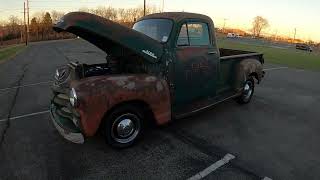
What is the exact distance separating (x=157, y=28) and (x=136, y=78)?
1.30 metres

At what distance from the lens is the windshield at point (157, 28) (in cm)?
523

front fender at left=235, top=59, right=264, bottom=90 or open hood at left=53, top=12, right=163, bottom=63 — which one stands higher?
open hood at left=53, top=12, right=163, bottom=63

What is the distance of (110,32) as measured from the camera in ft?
14.5

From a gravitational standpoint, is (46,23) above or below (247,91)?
above

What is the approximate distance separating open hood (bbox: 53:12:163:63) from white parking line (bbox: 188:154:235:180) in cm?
189

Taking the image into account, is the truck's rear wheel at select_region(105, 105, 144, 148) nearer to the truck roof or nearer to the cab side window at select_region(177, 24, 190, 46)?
the cab side window at select_region(177, 24, 190, 46)

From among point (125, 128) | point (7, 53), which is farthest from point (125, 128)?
point (7, 53)

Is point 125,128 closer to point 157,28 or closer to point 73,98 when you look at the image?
point 73,98

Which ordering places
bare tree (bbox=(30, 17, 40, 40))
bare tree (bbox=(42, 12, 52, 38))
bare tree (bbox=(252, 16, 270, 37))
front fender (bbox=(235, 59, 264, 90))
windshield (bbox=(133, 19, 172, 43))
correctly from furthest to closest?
bare tree (bbox=(252, 16, 270, 37)) → bare tree (bbox=(30, 17, 40, 40)) → bare tree (bbox=(42, 12, 52, 38)) → front fender (bbox=(235, 59, 264, 90)) → windshield (bbox=(133, 19, 172, 43))

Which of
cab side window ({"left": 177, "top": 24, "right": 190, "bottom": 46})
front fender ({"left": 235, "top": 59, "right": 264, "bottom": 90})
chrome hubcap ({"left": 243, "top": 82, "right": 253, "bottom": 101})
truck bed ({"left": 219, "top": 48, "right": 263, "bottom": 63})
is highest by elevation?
cab side window ({"left": 177, "top": 24, "right": 190, "bottom": 46})

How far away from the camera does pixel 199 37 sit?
5.71m

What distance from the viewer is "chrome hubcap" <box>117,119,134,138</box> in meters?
4.63

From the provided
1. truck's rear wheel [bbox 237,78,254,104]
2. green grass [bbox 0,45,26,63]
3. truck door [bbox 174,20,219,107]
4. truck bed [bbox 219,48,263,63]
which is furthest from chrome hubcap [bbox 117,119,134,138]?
green grass [bbox 0,45,26,63]

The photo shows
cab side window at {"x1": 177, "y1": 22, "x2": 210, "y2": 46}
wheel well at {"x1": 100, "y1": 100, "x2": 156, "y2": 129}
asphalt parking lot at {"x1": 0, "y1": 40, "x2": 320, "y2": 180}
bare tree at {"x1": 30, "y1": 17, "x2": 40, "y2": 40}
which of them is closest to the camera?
asphalt parking lot at {"x1": 0, "y1": 40, "x2": 320, "y2": 180}
